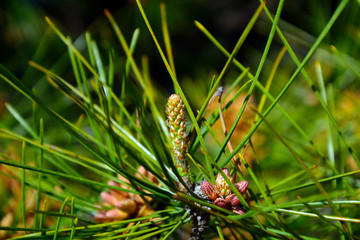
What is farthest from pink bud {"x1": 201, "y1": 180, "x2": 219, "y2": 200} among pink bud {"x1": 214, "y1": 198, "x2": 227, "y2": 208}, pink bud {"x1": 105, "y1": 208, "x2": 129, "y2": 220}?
pink bud {"x1": 105, "y1": 208, "x2": 129, "y2": 220}

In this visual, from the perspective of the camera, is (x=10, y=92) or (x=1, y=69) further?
(x=10, y=92)

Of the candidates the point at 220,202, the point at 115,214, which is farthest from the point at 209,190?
the point at 115,214

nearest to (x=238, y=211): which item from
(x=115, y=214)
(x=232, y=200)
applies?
(x=232, y=200)

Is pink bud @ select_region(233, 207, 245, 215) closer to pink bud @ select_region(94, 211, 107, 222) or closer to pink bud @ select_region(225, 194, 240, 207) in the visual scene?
pink bud @ select_region(225, 194, 240, 207)

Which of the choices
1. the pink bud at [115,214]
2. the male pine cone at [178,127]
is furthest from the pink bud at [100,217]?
the male pine cone at [178,127]

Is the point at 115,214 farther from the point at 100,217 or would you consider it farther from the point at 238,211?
the point at 238,211

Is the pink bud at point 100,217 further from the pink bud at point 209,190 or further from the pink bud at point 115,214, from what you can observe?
the pink bud at point 209,190

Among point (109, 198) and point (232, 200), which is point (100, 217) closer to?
point (109, 198)

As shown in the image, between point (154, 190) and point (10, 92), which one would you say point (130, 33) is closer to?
point (10, 92)

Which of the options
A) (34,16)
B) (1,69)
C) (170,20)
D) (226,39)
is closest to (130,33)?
(170,20)
